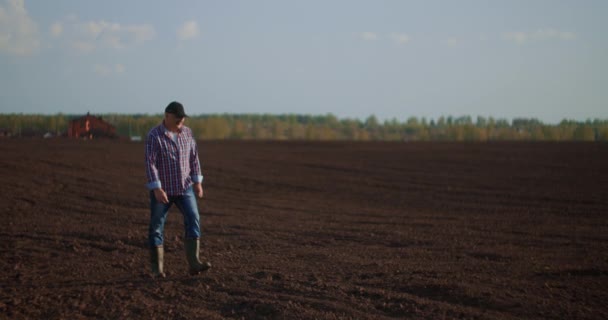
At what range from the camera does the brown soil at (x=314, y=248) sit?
542 centimetres

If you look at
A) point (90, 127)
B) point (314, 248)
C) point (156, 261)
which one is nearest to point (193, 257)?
point (156, 261)

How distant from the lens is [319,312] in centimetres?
520

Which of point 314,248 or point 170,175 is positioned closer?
point 170,175

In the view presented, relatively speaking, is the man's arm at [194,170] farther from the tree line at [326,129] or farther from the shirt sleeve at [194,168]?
the tree line at [326,129]

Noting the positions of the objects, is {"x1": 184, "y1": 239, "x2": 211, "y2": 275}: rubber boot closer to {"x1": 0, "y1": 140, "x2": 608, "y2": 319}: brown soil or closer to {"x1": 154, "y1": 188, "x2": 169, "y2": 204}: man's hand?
{"x1": 0, "y1": 140, "x2": 608, "y2": 319}: brown soil

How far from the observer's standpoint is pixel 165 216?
638 cm

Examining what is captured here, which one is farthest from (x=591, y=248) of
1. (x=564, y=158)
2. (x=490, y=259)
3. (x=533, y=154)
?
(x=533, y=154)

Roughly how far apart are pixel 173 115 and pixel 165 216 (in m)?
1.11

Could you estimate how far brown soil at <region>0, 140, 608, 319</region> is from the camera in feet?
17.8

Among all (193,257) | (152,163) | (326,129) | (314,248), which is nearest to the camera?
(152,163)

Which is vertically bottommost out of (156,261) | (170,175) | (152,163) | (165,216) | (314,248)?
(314,248)

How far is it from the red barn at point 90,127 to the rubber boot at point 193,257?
22413 mm

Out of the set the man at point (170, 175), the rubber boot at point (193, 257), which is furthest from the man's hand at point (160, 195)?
the rubber boot at point (193, 257)

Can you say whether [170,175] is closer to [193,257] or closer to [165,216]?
[165,216]
